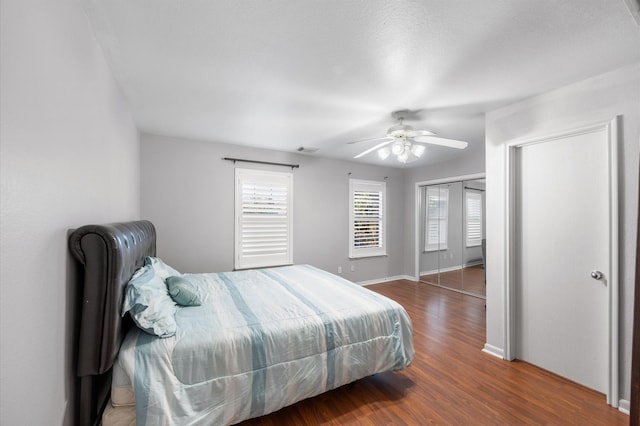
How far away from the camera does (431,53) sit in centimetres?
175

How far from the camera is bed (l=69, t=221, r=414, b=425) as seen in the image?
1271mm

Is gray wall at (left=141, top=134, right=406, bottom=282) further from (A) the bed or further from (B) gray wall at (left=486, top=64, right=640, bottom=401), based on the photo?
(B) gray wall at (left=486, top=64, right=640, bottom=401)

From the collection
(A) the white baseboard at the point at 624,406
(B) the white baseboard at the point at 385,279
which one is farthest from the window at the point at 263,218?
(A) the white baseboard at the point at 624,406

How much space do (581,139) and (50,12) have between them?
136 inches

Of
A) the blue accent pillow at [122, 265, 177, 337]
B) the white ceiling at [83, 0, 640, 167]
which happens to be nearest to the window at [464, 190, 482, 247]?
the white ceiling at [83, 0, 640, 167]

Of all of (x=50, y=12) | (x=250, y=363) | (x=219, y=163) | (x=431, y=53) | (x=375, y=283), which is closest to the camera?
(x=50, y=12)

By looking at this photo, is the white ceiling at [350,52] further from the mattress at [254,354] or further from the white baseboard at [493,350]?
the white baseboard at [493,350]

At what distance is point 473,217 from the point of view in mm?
4852

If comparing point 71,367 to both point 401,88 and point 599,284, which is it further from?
point 599,284

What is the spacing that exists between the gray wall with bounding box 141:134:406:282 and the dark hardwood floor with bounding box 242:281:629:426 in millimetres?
2420

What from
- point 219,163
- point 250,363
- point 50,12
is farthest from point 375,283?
point 50,12

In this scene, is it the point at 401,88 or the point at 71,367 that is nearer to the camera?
the point at 71,367

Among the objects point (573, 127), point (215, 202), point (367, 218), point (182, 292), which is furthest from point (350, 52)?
point (367, 218)

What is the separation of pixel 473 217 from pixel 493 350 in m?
2.79
